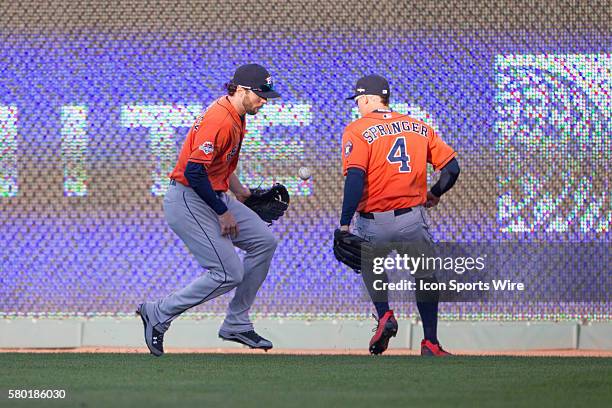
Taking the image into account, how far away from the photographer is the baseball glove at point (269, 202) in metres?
7.21

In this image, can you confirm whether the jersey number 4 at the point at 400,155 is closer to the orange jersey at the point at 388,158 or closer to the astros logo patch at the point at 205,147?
the orange jersey at the point at 388,158

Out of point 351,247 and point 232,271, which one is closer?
point 232,271

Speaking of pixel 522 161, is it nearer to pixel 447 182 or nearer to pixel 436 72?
pixel 436 72

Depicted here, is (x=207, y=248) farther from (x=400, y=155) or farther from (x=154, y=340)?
(x=400, y=155)

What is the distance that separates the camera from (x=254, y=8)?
8430mm

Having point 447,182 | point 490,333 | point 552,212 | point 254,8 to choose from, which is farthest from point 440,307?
point 254,8

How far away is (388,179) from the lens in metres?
6.84

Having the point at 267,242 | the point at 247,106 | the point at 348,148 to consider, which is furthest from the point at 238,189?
the point at 348,148

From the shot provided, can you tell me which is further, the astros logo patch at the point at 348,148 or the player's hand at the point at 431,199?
the player's hand at the point at 431,199

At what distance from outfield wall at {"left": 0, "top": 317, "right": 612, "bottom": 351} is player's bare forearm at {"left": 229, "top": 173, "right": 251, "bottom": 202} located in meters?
1.53

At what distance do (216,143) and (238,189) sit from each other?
68cm

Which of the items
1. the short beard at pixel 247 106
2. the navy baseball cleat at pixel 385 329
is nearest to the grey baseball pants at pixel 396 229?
the navy baseball cleat at pixel 385 329

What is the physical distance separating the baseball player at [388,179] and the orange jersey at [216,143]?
710 mm

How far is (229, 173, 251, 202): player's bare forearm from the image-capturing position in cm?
703
